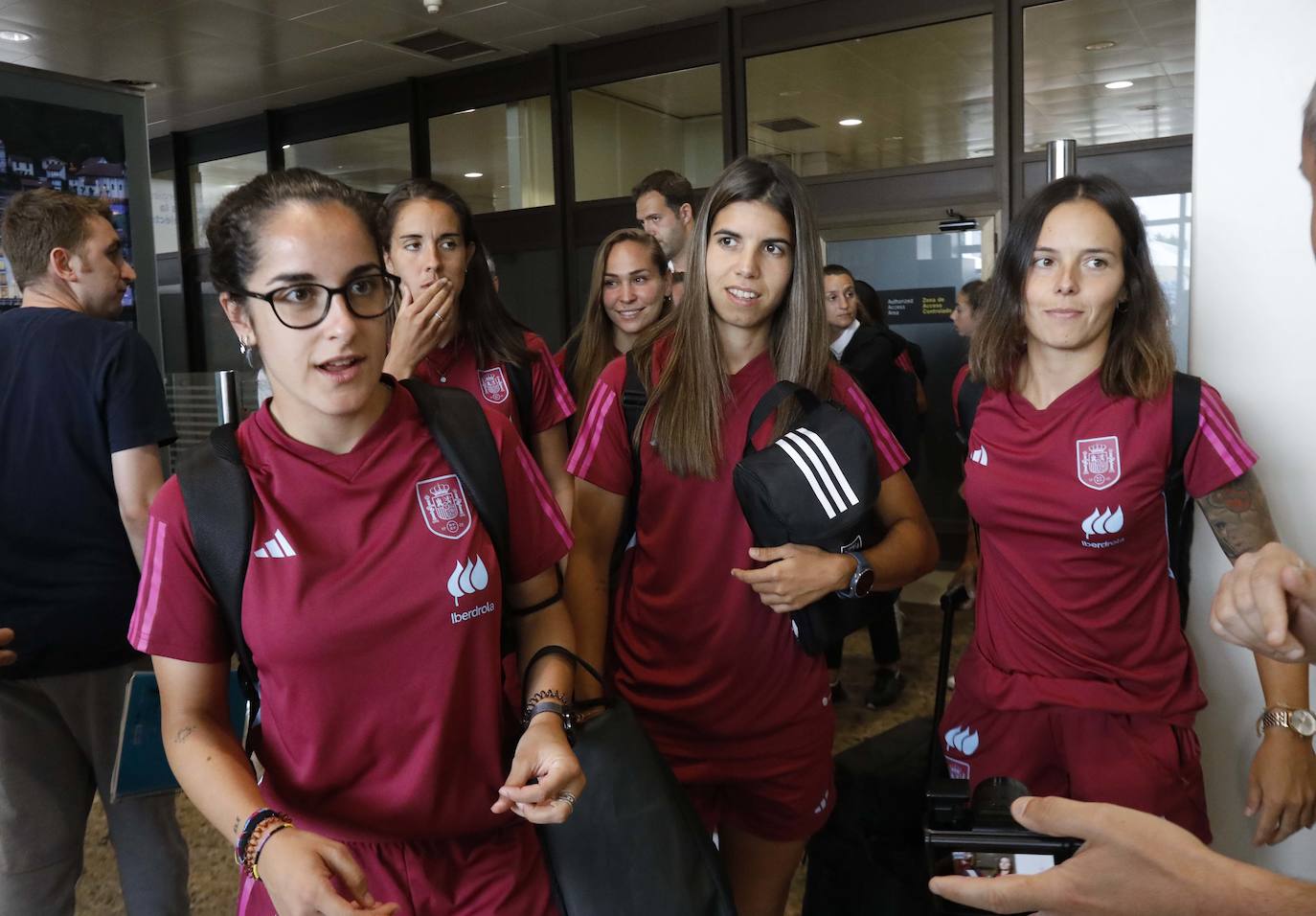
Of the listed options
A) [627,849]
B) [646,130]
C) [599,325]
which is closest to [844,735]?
[599,325]

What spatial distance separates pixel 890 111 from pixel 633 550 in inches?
218

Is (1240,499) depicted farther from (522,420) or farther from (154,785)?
(154,785)

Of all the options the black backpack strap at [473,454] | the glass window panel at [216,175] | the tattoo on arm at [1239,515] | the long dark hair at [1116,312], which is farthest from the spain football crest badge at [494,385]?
the glass window panel at [216,175]

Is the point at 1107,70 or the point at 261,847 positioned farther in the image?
the point at 1107,70

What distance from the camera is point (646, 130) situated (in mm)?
7449

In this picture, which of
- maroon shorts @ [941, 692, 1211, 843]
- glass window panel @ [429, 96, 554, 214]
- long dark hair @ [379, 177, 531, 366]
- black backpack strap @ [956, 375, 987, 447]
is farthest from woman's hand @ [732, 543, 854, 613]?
glass window panel @ [429, 96, 554, 214]

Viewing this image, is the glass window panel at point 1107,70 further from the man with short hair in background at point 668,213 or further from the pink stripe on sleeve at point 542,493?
the pink stripe on sleeve at point 542,493

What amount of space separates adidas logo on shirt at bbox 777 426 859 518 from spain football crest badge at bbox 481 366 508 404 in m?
0.92

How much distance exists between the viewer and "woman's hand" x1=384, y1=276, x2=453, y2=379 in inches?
88.2

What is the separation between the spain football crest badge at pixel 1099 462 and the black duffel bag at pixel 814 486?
395 mm

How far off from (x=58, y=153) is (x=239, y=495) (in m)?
4.00

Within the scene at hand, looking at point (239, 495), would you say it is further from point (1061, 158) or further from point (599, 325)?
point (599, 325)

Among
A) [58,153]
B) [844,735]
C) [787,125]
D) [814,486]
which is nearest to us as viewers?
[814,486]

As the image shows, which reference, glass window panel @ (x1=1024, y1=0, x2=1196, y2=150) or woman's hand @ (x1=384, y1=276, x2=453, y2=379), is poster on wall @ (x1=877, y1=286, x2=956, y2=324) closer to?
glass window panel @ (x1=1024, y1=0, x2=1196, y2=150)
